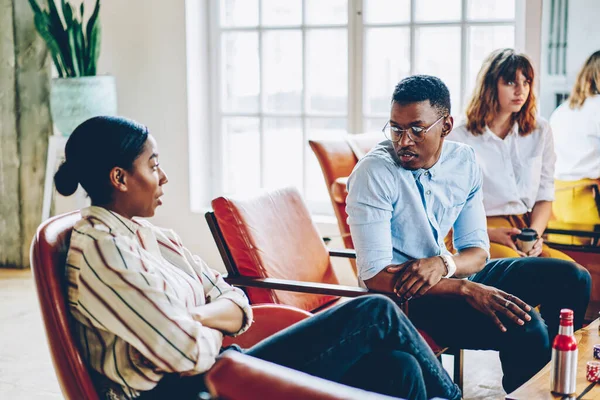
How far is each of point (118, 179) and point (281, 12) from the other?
3086mm

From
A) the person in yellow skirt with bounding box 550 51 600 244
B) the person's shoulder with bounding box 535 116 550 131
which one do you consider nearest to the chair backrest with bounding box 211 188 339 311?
the person's shoulder with bounding box 535 116 550 131

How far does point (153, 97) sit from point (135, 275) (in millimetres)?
3409

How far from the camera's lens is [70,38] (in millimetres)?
4691

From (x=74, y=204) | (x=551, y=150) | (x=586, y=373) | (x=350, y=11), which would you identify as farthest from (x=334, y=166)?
(x=74, y=204)

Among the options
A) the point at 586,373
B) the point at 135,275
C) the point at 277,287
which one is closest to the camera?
the point at 135,275

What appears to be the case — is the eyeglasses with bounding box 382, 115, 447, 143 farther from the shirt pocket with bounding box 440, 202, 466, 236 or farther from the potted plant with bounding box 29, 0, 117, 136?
the potted plant with bounding box 29, 0, 117, 136

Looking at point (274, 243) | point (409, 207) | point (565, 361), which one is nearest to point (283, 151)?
point (274, 243)

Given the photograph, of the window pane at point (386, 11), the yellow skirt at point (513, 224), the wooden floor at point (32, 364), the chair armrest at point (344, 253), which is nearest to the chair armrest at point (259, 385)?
the chair armrest at point (344, 253)

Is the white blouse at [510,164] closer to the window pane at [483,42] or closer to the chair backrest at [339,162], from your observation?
the chair backrest at [339,162]

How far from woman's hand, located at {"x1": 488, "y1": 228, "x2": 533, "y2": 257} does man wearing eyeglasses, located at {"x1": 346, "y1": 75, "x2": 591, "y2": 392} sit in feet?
1.63

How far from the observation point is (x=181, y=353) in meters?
1.78

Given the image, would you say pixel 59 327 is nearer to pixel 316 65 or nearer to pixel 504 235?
pixel 504 235

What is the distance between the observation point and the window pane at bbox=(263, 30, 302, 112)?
4.78 meters

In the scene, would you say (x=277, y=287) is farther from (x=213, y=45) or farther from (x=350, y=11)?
(x=213, y=45)
